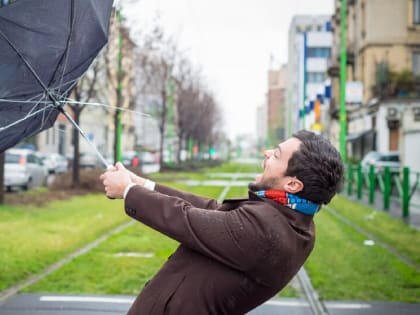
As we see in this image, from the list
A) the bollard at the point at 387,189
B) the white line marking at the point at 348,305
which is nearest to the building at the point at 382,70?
the bollard at the point at 387,189

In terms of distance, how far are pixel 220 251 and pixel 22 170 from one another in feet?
66.5

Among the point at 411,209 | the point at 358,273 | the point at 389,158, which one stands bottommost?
the point at 411,209

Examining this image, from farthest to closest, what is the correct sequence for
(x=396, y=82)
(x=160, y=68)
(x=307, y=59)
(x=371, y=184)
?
1. (x=307, y=59)
2. (x=160, y=68)
3. (x=396, y=82)
4. (x=371, y=184)

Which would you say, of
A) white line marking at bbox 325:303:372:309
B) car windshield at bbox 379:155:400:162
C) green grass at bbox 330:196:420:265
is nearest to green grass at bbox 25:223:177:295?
white line marking at bbox 325:303:372:309

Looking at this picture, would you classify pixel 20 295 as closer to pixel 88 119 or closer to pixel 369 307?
pixel 369 307

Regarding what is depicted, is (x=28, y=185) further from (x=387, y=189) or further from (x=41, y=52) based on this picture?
(x=41, y=52)

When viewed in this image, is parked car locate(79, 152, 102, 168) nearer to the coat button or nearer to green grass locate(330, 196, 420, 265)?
green grass locate(330, 196, 420, 265)

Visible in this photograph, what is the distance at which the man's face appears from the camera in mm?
2154

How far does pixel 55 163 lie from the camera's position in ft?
115

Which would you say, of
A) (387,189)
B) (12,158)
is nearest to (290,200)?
(387,189)

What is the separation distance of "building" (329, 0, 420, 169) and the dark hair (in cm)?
2996

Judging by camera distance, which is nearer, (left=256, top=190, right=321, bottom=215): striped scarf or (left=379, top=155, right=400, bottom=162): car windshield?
(left=256, top=190, right=321, bottom=215): striped scarf

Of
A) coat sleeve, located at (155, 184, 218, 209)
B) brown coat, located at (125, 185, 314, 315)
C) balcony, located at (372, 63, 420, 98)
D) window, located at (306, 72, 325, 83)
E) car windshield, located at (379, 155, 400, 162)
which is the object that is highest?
window, located at (306, 72, 325, 83)

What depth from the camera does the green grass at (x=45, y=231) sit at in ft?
26.6
